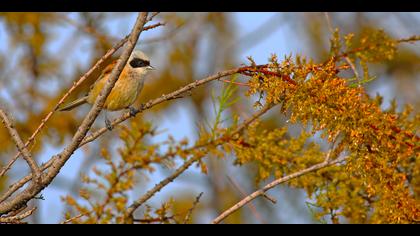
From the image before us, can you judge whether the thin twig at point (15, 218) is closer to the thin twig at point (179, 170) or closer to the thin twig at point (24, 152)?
the thin twig at point (24, 152)

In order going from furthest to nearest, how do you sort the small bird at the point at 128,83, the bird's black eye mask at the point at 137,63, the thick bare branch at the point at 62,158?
the bird's black eye mask at the point at 137,63, the small bird at the point at 128,83, the thick bare branch at the point at 62,158

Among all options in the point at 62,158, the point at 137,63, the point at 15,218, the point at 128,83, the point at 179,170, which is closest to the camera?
the point at 15,218

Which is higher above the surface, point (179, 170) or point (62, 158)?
point (179, 170)

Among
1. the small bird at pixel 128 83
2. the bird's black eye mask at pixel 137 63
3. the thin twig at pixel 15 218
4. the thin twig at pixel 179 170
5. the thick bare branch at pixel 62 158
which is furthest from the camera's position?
the bird's black eye mask at pixel 137 63

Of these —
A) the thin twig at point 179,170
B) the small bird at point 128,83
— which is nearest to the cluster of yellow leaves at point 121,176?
the thin twig at point 179,170

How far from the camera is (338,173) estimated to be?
3449mm

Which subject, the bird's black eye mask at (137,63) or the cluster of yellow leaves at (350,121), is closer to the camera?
the cluster of yellow leaves at (350,121)

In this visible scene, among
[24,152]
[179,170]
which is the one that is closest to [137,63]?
[179,170]

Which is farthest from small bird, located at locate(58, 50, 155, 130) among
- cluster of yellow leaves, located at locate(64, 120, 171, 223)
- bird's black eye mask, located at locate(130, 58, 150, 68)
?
cluster of yellow leaves, located at locate(64, 120, 171, 223)

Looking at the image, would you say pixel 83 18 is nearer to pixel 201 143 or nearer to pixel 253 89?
pixel 201 143

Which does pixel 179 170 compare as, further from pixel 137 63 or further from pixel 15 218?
pixel 137 63

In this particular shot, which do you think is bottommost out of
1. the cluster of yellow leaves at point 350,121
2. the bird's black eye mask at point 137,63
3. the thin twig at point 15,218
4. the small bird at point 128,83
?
the thin twig at point 15,218

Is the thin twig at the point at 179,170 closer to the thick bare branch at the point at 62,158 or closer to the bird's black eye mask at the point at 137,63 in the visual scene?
the thick bare branch at the point at 62,158

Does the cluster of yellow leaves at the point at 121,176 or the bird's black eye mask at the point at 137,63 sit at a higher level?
the bird's black eye mask at the point at 137,63
